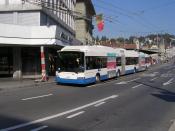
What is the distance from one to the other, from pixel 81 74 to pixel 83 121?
15.7m

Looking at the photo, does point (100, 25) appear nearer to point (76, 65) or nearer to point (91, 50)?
point (91, 50)

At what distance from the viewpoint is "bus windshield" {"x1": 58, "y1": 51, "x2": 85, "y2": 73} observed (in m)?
28.2

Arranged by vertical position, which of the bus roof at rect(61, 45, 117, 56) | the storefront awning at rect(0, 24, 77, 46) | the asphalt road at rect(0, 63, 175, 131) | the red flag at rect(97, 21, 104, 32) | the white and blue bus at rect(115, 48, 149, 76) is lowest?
the asphalt road at rect(0, 63, 175, 131)

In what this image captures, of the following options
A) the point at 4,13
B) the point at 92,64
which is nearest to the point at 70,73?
the point at 92,64

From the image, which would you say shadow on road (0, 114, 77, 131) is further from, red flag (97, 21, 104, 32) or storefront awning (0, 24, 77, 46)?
red flag (97, 21, 104, 32)

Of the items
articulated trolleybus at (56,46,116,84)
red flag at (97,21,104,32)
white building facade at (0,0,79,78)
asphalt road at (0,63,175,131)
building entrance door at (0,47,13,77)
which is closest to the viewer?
asphalt road at (0,63,175,131)

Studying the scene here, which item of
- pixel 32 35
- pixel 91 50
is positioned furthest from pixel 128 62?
pixel 91 50

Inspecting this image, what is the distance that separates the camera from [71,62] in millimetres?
28484

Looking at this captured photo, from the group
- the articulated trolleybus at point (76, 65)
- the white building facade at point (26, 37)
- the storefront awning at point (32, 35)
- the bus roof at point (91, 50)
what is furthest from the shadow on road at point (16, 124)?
the white building facade at point (26, 37)

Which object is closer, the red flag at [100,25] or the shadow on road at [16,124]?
the shadow on road at [16,124]

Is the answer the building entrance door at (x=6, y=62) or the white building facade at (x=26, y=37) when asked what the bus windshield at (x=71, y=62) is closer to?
the white building facade at (x=26, y=37)

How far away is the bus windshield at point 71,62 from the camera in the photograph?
2820 centimetres

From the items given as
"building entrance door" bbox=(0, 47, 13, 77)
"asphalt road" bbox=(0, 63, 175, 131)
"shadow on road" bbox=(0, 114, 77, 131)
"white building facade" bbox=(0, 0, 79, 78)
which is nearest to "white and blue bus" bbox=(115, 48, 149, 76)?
"white building facade" bbox=(0, 0, 79, 78)

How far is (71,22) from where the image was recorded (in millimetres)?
60562
